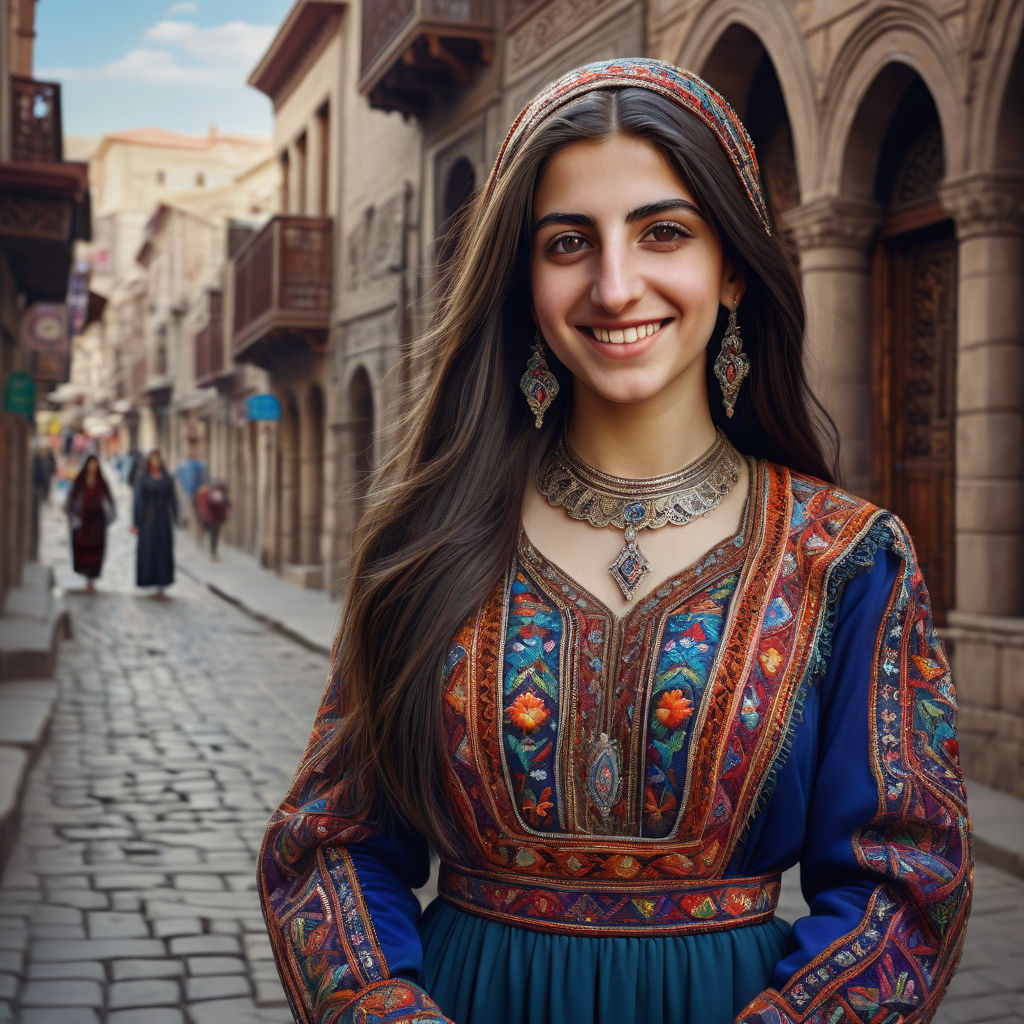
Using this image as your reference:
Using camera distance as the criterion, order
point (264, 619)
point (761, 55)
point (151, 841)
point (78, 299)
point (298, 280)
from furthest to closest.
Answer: point (78, 299), point (298, 280), point (264, 619), point (761, 55), point (151, 841)

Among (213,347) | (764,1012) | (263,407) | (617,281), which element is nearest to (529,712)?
(764,1012)

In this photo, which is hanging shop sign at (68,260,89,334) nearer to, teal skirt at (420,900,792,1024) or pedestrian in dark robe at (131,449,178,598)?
pedestrian in dark robe at (131,449,178,598)

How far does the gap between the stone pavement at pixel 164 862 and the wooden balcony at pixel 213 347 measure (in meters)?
20.0

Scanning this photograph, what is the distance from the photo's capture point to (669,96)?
1.71 m

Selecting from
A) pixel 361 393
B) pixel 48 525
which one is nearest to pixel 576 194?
pixel 361 393

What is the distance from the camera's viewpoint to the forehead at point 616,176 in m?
1.68

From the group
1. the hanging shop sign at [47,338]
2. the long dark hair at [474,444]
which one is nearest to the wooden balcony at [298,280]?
the hanging shop sign at [47,338]

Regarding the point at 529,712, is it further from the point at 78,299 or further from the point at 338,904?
the point at 78,299

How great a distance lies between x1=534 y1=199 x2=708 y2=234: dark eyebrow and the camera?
1.67m

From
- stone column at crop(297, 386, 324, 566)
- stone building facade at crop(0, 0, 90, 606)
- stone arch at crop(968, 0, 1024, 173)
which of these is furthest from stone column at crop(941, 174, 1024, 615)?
stone column at crop(297, 386, 324, 566)

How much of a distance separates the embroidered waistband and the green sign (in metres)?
14.3

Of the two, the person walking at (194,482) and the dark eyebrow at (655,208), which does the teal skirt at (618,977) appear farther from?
the person walking at (194,482)

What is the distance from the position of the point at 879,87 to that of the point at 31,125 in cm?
798

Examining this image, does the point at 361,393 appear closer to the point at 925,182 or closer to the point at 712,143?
the point at 925,182
